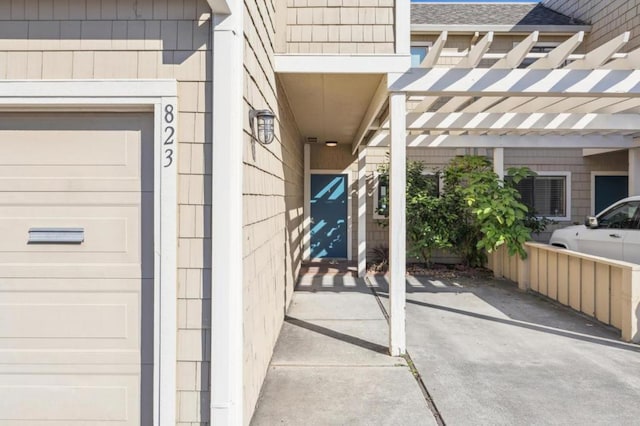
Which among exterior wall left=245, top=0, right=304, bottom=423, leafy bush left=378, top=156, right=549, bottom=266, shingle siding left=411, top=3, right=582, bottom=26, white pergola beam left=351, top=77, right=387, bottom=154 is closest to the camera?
exterior wall left=245, top=0, right=304, bottom=423

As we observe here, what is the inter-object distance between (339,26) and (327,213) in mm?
4888

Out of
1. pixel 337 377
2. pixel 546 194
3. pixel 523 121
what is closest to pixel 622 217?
pixel 523 121

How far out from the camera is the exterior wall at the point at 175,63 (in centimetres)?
217

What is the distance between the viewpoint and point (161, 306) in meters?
2.15

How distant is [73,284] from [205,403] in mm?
1037

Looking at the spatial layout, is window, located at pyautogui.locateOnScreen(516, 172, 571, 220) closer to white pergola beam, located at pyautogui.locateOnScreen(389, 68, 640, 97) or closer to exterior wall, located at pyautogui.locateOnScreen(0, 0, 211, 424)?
white pergola beam, located at pyautogui.locateOnScreen(389, 68, 640, 97)

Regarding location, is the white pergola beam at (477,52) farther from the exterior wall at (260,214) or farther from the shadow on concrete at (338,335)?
the shadow on concrete at (338,335)

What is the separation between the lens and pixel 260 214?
3.02 meters

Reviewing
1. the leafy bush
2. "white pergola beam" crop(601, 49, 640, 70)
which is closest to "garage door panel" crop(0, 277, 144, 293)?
"white pergola beam" crop(601, 49, 640, 70)

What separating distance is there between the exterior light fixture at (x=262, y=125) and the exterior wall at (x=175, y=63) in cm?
53

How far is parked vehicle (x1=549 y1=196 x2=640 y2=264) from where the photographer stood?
17.1ft

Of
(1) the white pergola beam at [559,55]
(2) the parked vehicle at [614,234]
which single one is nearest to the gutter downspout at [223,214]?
(1) the white pergola beam at [559,55]

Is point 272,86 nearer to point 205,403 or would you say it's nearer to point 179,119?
point 179,119

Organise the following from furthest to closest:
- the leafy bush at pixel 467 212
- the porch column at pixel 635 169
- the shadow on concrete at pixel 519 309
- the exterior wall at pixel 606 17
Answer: the exterior wall at pixel 606 17, the porch column at pixel 635 169, the leafy bush at pixel 467 212, the shadow on concrete at pixel 519 309
